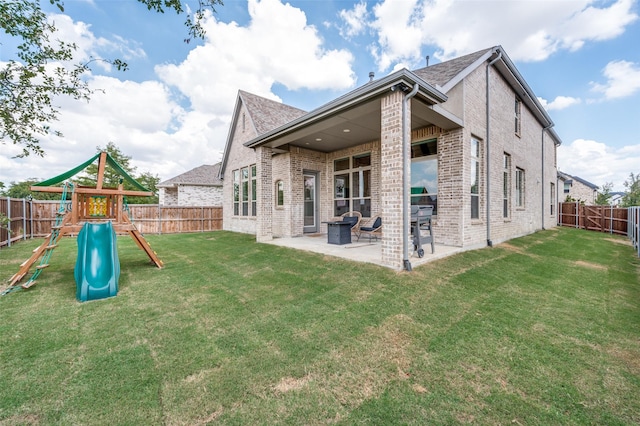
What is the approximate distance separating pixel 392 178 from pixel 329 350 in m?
3.22

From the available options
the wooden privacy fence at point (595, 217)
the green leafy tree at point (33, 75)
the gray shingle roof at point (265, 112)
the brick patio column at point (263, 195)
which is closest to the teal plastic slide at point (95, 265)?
the green leafy tree at point (33, 75)

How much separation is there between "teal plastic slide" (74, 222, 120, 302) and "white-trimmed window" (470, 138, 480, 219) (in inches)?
325

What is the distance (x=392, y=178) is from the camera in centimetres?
475

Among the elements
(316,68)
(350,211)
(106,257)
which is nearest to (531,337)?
(106,257)

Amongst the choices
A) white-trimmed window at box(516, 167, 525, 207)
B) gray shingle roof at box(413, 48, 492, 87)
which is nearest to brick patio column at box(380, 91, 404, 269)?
gray shingle roof at box(413, 48, 492, 87)

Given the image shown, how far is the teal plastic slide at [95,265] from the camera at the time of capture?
3961 millimetres

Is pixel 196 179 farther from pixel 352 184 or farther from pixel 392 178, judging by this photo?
pixel 392 178

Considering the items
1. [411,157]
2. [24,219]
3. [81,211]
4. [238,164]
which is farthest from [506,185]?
[24,219]

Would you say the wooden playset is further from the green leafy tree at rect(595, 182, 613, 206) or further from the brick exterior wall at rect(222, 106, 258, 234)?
the green leafy tree at rect(595, 182, 613, 206)

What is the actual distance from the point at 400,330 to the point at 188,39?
510 centimetres

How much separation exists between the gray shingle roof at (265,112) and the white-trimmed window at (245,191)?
201cm

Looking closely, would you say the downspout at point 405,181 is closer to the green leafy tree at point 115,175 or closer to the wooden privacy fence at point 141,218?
the wooden privacy fence at point 141,218

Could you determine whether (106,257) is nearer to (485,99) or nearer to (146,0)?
(146,0)

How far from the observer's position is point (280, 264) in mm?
5652
